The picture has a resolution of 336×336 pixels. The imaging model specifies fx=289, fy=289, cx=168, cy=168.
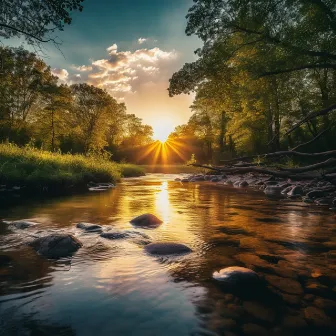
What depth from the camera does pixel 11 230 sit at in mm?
6602

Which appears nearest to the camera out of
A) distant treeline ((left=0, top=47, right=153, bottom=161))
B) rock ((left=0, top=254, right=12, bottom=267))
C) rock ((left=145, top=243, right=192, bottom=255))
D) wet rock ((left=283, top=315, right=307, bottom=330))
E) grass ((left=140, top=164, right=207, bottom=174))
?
wet rock ((left=283, top=315, right=307, bottom=330))

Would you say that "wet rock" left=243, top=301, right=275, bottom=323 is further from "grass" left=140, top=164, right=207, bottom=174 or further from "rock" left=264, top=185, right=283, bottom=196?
"grass" left=140, top=164, right=207, bottom=174

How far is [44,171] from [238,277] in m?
14.0

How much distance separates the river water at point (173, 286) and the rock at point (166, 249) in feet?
0.56

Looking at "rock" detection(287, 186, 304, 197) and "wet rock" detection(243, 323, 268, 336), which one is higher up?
"rock" detection(287, 186, 304, 197)

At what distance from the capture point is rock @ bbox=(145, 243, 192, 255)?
16.7 feet

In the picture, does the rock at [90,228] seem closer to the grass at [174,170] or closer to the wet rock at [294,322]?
Answer: the wet rock at [294,322]

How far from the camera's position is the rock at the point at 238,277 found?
149 inches

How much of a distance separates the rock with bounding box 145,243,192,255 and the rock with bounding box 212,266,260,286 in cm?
124

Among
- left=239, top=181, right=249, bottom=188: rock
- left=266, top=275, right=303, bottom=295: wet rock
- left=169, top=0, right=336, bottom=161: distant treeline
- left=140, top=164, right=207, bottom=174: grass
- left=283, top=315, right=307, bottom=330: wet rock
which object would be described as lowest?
left=283, top=315, right=307, bottom=330: wet rock

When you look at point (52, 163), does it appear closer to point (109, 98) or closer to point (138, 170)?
point (138, 170)

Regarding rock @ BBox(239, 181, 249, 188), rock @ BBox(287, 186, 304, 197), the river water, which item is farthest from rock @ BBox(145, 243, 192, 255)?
rock @ BBox(239, 181, 249, 188)

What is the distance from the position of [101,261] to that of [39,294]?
1.29m

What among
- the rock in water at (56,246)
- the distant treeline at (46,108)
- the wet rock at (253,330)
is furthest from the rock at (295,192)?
the distant treeline at (46,108)
